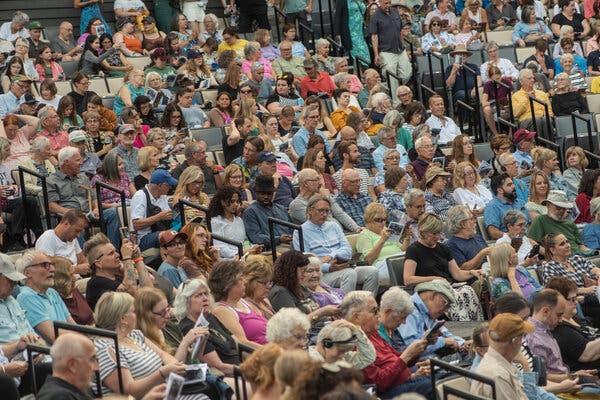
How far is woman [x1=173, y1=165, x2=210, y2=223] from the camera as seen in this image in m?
12.4

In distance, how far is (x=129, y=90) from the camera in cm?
1557

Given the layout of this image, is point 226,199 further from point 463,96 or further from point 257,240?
point 463,96

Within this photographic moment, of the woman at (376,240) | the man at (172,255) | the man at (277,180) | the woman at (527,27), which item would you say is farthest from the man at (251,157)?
the woman at (527,27)

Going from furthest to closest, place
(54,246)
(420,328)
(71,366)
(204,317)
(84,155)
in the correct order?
(84,155) < (54,246) < (420,328) < (204,317) < (71,366)

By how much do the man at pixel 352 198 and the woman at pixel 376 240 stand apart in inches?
30.8

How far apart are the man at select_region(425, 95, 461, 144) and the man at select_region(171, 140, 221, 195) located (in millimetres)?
3545

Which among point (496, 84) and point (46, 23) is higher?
point (46, 23)

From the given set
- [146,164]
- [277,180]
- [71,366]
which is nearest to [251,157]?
[277,180]

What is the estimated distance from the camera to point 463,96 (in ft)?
59.9

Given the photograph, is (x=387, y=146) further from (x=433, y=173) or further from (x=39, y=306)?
(x=39, y=306)

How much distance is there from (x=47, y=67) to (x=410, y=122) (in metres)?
4.29

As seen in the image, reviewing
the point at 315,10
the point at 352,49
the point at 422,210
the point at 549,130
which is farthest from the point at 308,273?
the point at 315,10

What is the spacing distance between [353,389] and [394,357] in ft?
10.4

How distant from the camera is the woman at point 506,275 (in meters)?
11.4
